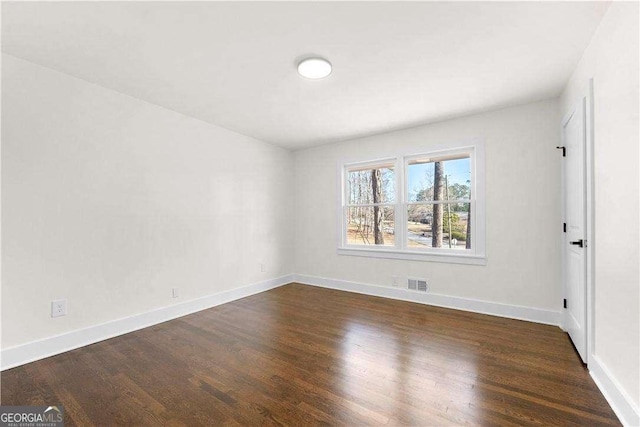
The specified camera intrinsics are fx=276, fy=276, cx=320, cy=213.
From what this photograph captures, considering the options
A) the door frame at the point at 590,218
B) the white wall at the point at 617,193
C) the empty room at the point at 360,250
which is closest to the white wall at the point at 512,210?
the empty room at the point at 360,250

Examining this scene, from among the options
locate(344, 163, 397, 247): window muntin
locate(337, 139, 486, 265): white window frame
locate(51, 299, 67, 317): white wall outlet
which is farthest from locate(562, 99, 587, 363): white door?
locate(51, 299, 67, 317): white wall outlet

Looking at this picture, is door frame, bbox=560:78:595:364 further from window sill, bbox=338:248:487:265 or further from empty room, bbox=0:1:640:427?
window sill, bbox=338:248:487:265

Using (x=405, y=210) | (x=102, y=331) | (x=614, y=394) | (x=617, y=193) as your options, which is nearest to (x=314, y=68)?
(x=617, y=193)

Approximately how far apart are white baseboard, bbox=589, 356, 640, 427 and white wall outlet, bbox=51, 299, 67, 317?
4.10 metres

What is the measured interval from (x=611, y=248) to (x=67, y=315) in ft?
14.0

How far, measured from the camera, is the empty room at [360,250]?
1727mm

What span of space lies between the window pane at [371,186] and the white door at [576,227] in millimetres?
2023

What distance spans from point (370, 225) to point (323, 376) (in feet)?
9.19

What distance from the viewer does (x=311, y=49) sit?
2.14 m

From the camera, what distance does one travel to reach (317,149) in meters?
4.99

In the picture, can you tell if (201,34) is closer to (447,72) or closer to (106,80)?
(106,80)

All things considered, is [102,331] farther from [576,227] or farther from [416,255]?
[576,227]

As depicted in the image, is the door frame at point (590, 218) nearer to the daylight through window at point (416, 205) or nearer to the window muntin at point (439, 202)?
the daylight through window at point (416, 205)

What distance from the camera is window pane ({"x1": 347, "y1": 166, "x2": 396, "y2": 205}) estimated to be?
4.35 m
